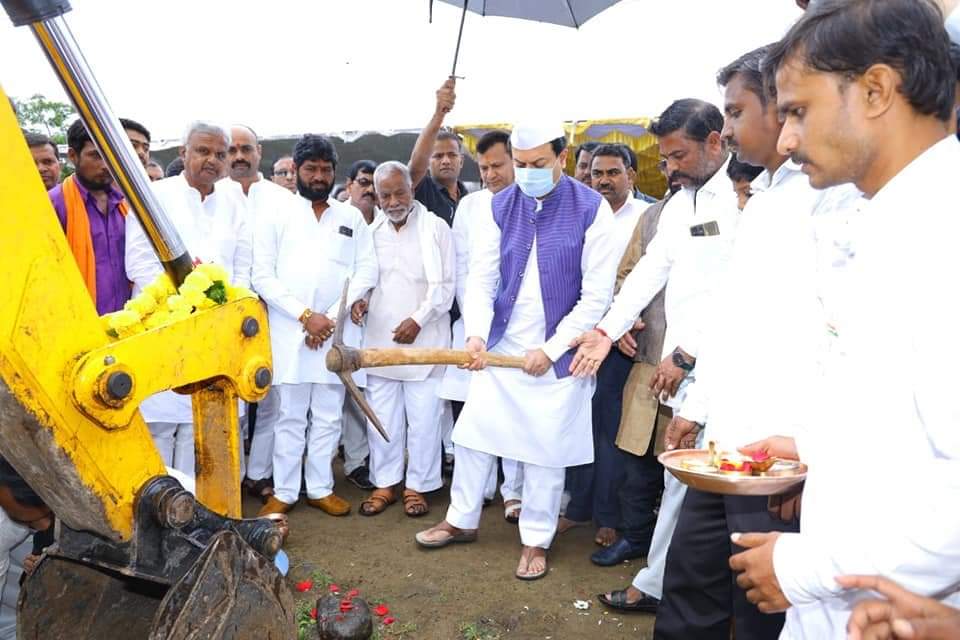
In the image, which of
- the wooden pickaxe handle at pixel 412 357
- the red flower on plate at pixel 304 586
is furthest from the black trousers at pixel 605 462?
the red flower on plate at pixel 304 586

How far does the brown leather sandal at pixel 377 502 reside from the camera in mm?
Answer: 4719

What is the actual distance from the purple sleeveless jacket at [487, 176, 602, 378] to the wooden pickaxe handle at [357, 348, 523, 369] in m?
0.43

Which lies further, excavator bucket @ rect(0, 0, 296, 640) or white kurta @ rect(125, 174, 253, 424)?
white kurta @ rect(125, 174, 253, 424)

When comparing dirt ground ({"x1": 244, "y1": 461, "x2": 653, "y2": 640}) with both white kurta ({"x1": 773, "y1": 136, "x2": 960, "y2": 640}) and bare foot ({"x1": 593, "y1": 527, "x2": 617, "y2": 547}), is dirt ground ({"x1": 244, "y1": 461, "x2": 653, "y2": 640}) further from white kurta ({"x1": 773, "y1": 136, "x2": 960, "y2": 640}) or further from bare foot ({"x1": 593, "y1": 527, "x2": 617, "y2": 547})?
white kurta ({"x1": 773, "y1": 136, "x2": 960, "y2": 640})

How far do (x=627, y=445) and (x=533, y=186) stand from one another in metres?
1.40

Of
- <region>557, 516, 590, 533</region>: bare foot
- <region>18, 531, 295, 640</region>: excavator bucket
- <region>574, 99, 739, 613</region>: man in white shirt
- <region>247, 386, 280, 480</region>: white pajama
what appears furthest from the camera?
<region>247, 386, 280, 480</region>: white pajama

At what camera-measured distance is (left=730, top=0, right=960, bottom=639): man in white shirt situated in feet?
4.09

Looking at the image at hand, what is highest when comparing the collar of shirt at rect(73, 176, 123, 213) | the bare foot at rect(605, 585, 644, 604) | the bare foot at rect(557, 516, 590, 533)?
the collar of shirt at rect(73, 176, 123, 213)

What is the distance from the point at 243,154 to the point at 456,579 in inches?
147

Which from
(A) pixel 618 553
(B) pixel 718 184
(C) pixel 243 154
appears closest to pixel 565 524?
(A) pixel 618 553

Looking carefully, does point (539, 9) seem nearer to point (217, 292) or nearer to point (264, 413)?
point (264, 413)

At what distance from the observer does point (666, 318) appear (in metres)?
3.58

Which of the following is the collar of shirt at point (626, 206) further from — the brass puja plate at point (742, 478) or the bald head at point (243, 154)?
the brass puja plate at point (742, 478)

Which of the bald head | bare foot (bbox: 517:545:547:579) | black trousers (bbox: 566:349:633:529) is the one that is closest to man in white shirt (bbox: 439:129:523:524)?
black trousers (bbox: 566:349:633:529)
